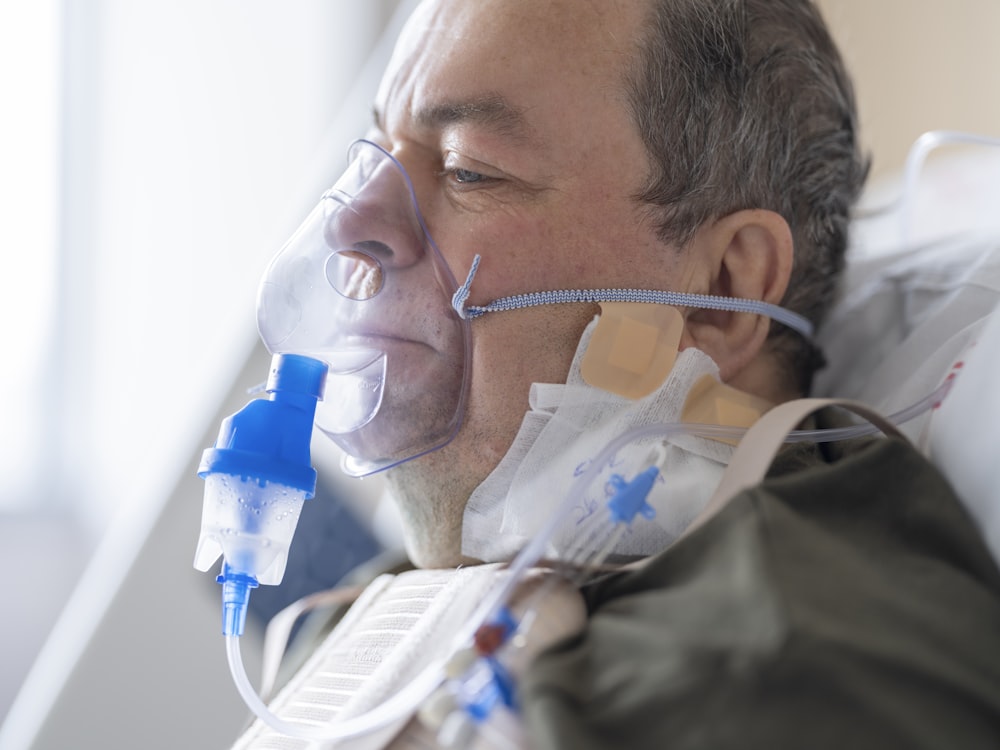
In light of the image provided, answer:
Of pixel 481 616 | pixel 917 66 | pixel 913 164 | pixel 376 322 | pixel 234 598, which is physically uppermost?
pixel 917 66

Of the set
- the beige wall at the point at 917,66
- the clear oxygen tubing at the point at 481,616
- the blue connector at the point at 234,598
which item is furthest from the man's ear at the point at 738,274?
the beige wall at the point at 917,66

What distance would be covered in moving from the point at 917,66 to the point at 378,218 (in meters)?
1.76

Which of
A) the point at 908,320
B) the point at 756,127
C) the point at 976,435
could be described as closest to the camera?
the point at 976,435

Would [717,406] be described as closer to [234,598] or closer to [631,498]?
[631,498]

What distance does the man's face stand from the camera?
1093mm

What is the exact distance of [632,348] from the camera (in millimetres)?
1090

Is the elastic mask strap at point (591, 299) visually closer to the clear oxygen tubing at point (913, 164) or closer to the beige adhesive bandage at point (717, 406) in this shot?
the beige adhesive bandage at point (717, 406)

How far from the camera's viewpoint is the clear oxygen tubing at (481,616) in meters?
0.77

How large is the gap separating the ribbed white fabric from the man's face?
11 cm

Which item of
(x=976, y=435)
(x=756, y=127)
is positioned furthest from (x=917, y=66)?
(x=976, y=435)

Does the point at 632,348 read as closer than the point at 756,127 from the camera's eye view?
Yes

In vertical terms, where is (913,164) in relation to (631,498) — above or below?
above

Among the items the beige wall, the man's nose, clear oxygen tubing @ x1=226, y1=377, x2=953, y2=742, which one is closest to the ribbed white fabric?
clear oxygen tubing @ x1=226, y1=377, x2=953, y2=742

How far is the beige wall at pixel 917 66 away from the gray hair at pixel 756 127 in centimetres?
86
